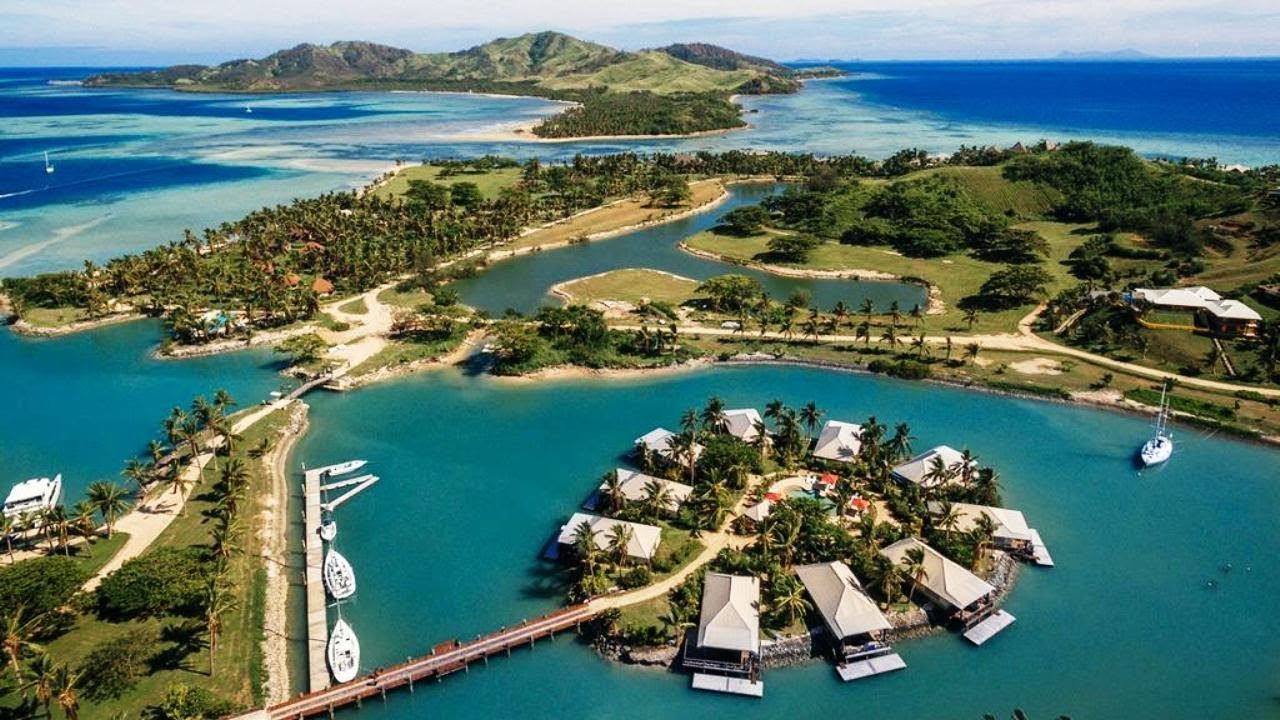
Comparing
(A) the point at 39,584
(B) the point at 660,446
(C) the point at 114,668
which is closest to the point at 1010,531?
(B) the point at 660,446

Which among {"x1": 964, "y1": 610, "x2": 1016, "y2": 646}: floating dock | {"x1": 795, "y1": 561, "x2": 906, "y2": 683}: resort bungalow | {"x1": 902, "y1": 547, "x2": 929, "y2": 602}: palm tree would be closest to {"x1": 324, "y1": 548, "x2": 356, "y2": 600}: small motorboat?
{"x1": 795, "y1": 561, "x2": 906, "y2": 683}: resort bungalow

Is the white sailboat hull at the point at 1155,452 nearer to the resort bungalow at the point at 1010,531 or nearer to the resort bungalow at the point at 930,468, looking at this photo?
the resort bungalow at the point at 930,468

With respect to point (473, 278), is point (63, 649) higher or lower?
lower

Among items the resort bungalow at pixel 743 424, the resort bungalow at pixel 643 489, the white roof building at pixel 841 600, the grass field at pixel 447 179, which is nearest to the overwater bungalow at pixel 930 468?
the resort bungalow at pixel 743 424

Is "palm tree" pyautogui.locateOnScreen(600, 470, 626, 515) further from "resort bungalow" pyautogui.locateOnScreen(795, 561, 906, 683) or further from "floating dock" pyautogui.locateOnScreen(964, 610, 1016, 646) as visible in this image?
"floating dock" pyautogui.locateOnScreen(964, 610, 1016, 646)

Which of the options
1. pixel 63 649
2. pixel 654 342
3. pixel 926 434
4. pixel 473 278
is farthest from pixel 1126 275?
pixel 63 649

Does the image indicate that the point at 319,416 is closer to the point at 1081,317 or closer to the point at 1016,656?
the point at 1016,656
